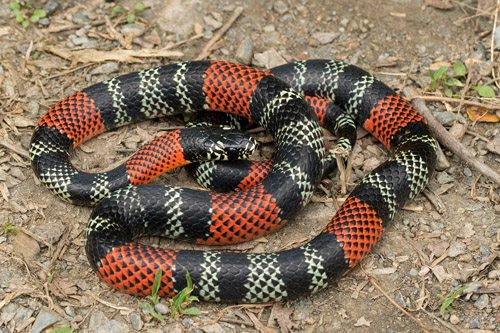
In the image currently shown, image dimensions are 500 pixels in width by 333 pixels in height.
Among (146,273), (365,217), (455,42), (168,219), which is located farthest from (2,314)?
(455,42)

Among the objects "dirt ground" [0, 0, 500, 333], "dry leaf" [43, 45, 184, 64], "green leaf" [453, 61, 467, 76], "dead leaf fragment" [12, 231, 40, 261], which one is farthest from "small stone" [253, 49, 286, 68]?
"dead leaf fragment" [12, 231, 40, 261]

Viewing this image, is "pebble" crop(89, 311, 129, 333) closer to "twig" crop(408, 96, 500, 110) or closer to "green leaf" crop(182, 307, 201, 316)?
"green leaf" crop(182, 307, 201, 316)

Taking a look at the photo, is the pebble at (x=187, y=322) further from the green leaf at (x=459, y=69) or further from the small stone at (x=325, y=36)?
the green leaf at (x=459, y=69)

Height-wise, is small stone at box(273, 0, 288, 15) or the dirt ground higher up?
small stone at box(273, 0, 288, 15)

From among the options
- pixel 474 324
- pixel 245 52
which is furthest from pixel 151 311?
pixel 245 52

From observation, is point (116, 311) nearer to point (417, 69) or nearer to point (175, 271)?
point (175, 271)

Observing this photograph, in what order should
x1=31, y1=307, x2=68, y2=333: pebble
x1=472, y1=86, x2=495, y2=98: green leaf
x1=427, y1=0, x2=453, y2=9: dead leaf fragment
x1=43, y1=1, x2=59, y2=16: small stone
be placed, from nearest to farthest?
x1=31, y1=307, x2=68, y2=333: pebble
x1=472, y1=86, x2=495, y2=98: green leaf
x1=427, y1=0, x2=453, y2=9: dead leaf fragment
x1=43, y1=1, x2=59, y2=16: small stone
